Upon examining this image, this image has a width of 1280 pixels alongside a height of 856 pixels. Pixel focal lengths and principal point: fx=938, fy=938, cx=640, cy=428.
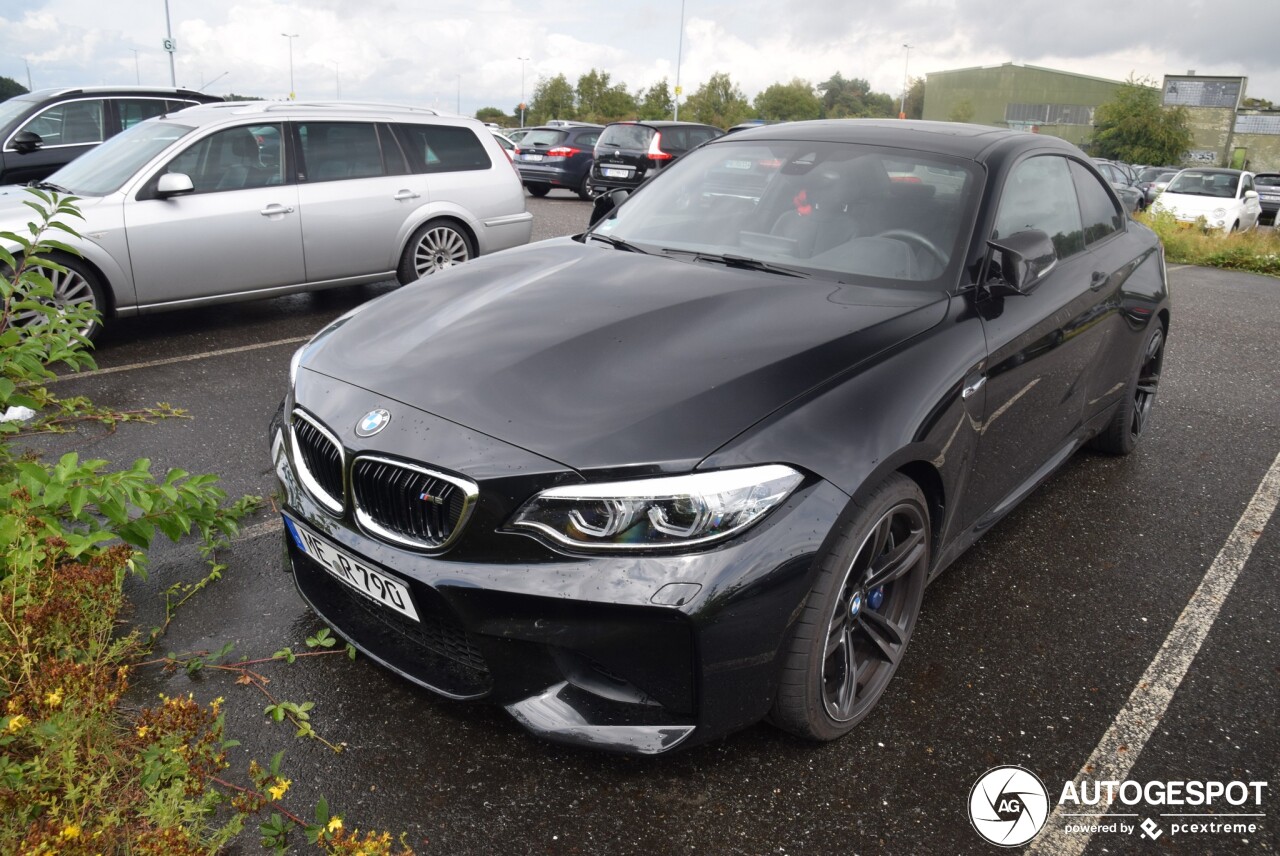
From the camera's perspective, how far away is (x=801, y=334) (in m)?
2.66

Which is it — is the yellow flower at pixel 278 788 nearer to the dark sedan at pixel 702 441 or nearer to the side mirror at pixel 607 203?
the dark sedan at pixel 702 441

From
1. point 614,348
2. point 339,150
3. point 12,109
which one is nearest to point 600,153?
point 12,109

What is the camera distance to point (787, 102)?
88812mm

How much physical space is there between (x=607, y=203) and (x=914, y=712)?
278 cm

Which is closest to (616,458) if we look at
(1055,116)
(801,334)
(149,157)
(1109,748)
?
(801,334)

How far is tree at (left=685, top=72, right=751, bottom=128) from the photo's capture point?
70125 millimetres

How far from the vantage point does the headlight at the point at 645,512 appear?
6.93ft

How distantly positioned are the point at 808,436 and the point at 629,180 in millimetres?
15499

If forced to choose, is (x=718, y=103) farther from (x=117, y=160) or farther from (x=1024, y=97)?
(x=117, y=160)

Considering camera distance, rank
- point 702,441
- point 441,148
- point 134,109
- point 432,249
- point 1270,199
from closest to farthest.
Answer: point 702,441 < point 432,249 < point 441,148 < point 134,109 < point 1270,199

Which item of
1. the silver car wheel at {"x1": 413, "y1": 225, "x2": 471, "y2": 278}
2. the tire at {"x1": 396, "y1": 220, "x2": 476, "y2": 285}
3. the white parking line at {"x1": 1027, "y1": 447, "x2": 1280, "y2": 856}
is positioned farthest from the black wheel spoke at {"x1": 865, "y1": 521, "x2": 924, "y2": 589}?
the silver car wheel at {"x1": 413, "y1": 225, "x2": 471, "y2": 278}

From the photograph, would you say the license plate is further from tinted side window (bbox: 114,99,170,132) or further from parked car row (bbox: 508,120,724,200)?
parked car row (bbox: 508,120,724,200)

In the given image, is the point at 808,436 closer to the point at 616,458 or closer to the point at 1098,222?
the point at 616,458

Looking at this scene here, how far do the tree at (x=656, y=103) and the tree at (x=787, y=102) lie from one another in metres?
15.5
